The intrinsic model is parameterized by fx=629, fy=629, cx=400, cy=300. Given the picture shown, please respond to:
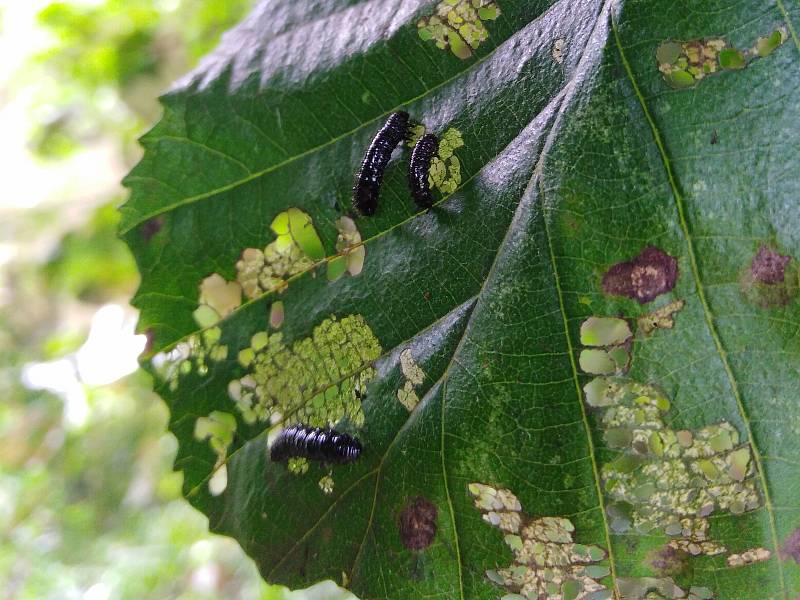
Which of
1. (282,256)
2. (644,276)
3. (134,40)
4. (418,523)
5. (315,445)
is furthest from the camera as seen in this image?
(134,40)

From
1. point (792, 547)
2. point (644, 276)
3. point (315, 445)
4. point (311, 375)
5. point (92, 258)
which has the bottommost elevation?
point (792, 547)

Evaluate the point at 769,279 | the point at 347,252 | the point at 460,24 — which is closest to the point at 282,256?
the point at 347,252

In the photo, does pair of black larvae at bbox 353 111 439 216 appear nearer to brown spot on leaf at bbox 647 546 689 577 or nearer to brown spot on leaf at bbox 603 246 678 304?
brown spot on leaf at bbox 603 246 678 304

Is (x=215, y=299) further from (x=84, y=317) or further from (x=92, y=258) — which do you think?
(x=84, y=317)

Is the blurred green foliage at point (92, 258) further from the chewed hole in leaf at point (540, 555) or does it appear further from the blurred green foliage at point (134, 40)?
the chewed hole in leaf at point (540, 555)

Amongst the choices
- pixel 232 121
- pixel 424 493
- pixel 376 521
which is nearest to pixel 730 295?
pixel 424 493

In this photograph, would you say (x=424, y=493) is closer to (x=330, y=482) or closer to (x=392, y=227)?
(x=330, y=482)

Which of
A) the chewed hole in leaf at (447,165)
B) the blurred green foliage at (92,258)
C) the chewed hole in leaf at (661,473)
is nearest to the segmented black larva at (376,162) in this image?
the chewed hole in leaf at (447,165)
